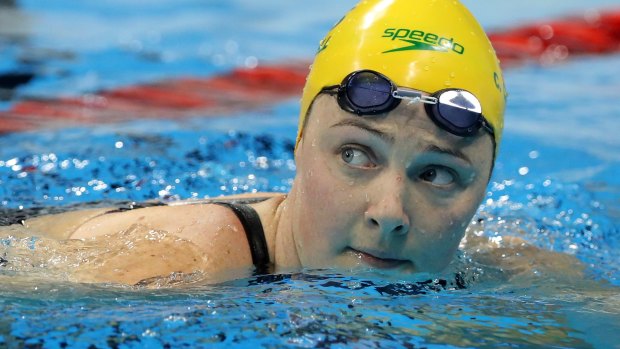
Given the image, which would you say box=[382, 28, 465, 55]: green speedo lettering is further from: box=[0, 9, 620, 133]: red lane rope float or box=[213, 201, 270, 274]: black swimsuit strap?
box=[0, 9, 620, 133]: red lane rope float

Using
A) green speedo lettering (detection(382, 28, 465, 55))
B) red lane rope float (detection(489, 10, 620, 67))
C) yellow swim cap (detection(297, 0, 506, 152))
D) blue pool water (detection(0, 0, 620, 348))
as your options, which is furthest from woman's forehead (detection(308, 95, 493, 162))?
red lane rope float (detection(489, 10, 620, 67))

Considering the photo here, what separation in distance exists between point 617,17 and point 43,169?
23.2 ft

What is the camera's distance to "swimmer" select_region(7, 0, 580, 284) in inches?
113

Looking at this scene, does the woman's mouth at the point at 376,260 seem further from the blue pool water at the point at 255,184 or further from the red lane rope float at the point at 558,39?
the red lane rope float at the point at 558,39

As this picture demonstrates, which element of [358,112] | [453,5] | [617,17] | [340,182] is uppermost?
[617,17]

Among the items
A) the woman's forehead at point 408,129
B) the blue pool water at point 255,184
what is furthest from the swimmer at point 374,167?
the blue pool water at point 255,184

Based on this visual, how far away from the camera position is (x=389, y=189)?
9.23ft

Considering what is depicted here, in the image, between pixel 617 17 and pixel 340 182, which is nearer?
pixel 340 182

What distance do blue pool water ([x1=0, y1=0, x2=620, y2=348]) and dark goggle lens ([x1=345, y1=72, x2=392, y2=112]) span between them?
519 mm

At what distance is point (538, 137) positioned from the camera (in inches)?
255

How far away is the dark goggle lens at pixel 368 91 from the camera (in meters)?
2.89

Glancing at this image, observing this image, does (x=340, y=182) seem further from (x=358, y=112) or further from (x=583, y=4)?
(x=583, y=4)

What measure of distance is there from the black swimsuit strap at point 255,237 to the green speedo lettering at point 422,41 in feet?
2.36

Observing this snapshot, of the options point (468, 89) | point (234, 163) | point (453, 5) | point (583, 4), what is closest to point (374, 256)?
point (468, 89)
